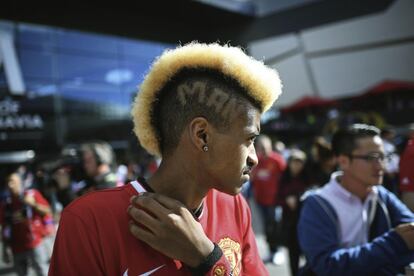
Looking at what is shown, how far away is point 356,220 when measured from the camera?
2.34 meters

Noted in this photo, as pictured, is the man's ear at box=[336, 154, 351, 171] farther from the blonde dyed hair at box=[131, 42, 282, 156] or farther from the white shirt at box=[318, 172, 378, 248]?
the blonde dyed hair at box=[131, 42, 282, 156]

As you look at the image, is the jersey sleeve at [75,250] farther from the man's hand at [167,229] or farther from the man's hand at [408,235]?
the man's hand at [408,235]

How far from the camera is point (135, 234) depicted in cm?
128

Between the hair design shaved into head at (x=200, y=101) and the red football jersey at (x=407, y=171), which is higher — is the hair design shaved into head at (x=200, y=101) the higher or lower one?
the higher one

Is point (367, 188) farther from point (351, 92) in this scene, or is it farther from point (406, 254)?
point (351, 92)

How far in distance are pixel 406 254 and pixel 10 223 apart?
15.5 feet

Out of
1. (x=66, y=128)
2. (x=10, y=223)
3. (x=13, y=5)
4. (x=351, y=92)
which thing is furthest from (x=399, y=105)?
(x=10, y=223)

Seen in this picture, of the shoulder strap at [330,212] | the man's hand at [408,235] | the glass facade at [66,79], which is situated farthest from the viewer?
the glass facade at [66,79]

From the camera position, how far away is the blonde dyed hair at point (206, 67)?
4.60 feet

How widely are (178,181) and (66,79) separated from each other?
604 inches

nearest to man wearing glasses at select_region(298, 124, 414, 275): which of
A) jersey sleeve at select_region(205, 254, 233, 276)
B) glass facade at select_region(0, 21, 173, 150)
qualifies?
jersey sleeve at select_region(205, 254, 233, 276)

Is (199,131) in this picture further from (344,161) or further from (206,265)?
(344,161)

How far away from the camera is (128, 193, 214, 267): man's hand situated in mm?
1265

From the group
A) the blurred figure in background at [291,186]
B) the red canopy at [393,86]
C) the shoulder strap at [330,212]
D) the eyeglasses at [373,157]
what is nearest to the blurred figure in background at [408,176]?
the eyeglasses at [373,157]
